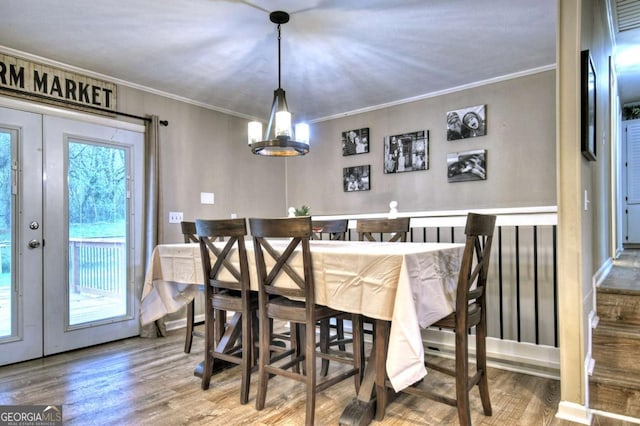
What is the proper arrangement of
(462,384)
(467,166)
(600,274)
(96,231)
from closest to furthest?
(462,384), (600,274), (96,231), (467,166)

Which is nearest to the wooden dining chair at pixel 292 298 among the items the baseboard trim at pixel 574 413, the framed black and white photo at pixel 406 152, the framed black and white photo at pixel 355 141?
the baseboard trim at pixel 574 413

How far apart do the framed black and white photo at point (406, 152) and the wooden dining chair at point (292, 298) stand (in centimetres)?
256

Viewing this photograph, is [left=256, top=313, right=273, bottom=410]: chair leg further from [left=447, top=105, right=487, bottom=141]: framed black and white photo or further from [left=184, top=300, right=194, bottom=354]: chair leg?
[left=447, top=105, right=487, bottom=141]: framed black and white photo

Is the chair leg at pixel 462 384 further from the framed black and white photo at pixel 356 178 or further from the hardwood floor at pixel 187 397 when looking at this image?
the framed black and white photo at pixel 356 178

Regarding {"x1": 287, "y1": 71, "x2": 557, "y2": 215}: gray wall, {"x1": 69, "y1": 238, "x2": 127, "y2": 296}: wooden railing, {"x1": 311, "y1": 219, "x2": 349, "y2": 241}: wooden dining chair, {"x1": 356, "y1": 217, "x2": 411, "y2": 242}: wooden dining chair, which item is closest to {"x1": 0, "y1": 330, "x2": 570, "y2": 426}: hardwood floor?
{"x1": 69, "y1": 238, "x2": 127, "y2": 296}: wooden railing

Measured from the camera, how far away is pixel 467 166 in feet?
12.9

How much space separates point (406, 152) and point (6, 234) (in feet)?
12.5

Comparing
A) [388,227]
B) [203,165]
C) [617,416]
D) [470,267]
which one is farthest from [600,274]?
[203,165]

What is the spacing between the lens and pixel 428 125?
4227 millimetres

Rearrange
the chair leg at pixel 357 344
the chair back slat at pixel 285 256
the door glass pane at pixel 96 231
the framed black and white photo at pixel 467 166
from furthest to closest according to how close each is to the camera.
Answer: the framed black and white photo at pixel 467 166 → the door glass pane at pixel 96 231 → the chair leg at pixel 357 344 → the chair back slat at pixel 285 256

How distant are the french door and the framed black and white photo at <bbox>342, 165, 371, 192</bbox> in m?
2.40

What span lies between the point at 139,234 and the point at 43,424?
75.3 inches

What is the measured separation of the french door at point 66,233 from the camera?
2.97 metres

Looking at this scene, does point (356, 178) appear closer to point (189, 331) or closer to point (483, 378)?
point (189, 331)
